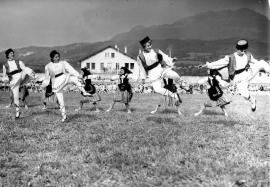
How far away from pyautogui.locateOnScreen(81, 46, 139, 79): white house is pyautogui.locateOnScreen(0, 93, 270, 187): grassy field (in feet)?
178

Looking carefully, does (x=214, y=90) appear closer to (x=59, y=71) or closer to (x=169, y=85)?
(x=169, y=85)

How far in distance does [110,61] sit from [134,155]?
58.0 m

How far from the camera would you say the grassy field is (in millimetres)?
4485

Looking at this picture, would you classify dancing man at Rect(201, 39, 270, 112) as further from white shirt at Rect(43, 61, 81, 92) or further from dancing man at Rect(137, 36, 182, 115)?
white shirt at Rect(43, 61, 81, 92)

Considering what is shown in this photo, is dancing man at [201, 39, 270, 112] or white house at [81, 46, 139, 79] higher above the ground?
white house at [81, 46, 139, 79]

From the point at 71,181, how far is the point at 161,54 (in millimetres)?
6288

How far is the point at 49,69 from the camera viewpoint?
995cm

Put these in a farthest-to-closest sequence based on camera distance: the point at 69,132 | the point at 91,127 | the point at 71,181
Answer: the point at 91,127, the point at 69,132, the point at 71,181

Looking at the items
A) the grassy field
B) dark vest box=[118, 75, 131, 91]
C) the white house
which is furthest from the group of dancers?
the white house

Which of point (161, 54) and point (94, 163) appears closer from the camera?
point (94, 163)

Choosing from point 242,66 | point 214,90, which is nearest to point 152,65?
point 242,66

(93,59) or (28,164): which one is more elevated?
(93,59)

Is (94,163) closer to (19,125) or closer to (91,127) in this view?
(91,127)

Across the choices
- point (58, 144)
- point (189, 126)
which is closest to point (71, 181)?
point (58, 144)
